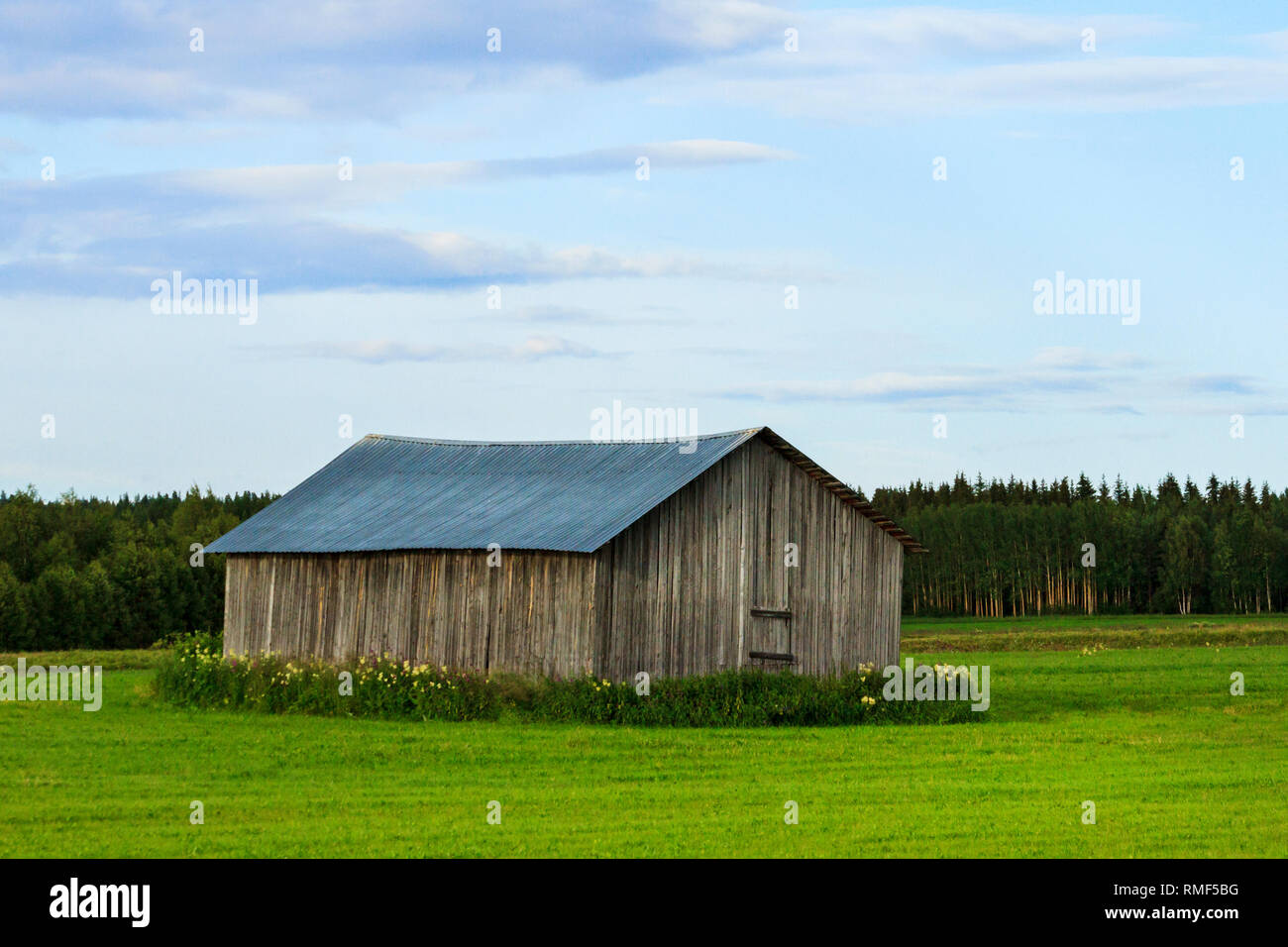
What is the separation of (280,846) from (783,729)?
14.5 metres

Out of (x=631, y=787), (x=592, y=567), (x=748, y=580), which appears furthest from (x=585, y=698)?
(x=631, y=787)

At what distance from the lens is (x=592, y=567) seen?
29078mm

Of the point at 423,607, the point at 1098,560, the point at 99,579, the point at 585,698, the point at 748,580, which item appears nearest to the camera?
the point at 585,698

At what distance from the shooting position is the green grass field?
15.0 metres

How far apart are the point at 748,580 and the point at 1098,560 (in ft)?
342

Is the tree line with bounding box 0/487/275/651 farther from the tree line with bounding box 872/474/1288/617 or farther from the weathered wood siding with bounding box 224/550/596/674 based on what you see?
the tree line with bounding box 872/474/1288/617

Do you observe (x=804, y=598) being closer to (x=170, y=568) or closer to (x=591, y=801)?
(x=591, y=801)

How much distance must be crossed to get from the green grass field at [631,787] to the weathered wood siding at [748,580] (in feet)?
11.4

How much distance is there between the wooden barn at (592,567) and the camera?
97.6 feet

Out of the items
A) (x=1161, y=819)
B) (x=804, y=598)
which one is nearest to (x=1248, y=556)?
(x=804, y=598)

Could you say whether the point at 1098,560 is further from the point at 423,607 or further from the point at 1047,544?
the point at 423,607

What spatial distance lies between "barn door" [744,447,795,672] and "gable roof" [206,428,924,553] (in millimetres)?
709

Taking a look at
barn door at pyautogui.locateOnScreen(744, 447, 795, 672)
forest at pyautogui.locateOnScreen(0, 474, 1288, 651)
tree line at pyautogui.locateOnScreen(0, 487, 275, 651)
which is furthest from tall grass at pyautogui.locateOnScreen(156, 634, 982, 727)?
→ forest at pyautogui.locateOnScreen(0, 474, 1288, 651)

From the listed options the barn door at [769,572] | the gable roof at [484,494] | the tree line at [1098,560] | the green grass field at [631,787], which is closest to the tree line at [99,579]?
the gable roof at [484,494]
